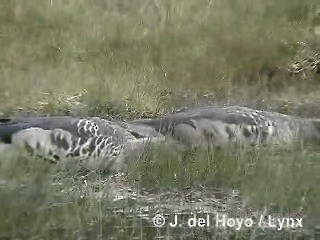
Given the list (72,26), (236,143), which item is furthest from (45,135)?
(72,26)

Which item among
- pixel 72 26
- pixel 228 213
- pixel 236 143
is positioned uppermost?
pixel 72 26

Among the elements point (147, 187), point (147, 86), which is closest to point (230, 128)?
point (147, 187)

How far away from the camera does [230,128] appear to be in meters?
4.09

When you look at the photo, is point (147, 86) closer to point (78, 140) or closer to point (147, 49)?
point (147, 49)

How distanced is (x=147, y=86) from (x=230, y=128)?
151cm

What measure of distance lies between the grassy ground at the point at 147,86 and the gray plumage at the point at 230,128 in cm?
20

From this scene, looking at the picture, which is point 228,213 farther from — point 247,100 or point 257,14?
point 257,14

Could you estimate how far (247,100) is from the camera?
5578 millimetres

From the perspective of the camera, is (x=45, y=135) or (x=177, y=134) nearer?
(x=45, y=135)

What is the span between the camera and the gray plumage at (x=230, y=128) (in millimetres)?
4008

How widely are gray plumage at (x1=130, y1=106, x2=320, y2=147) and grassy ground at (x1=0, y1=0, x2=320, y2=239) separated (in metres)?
0.20

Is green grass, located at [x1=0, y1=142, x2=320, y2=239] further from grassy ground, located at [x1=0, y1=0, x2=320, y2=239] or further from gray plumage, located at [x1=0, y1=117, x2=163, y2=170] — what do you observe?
gray plumage, located at [x1=0, y1=117, x2=163, y2=170]

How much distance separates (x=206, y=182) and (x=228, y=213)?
17.3 inches

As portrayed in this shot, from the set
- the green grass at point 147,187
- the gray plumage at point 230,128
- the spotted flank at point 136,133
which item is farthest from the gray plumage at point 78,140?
the gray plumage at point 230,128
